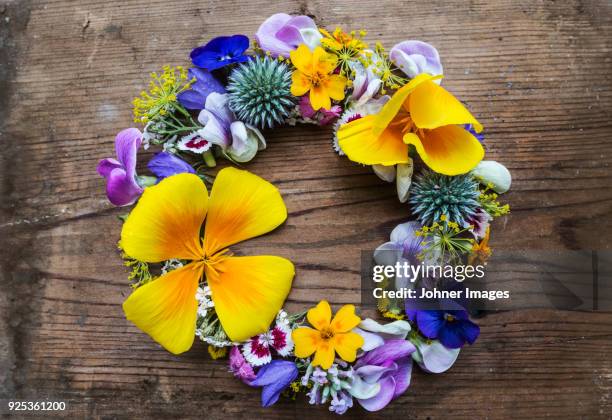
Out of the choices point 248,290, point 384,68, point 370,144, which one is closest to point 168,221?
point 248,290

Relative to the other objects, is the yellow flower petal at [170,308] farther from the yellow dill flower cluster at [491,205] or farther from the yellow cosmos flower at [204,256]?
the yellow dill flower cluster at [491,205]

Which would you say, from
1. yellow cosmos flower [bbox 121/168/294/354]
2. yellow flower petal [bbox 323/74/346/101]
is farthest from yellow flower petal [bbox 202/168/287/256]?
yellow flower petal [bbox 323/74/346/101]

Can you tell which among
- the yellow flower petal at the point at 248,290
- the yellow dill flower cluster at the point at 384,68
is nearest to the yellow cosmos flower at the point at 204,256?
the yellow flower petal at the point at 248,290

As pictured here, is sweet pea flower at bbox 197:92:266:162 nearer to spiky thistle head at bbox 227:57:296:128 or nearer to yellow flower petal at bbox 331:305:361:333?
spiky thistle head at bbox 227:57:296:128

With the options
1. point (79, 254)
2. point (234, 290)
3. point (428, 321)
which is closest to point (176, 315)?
point (234, 290)

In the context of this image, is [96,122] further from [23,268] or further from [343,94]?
[343,94]

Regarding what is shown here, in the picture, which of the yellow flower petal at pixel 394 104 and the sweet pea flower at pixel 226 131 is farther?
the sweet pea flower at pixel 226 131
